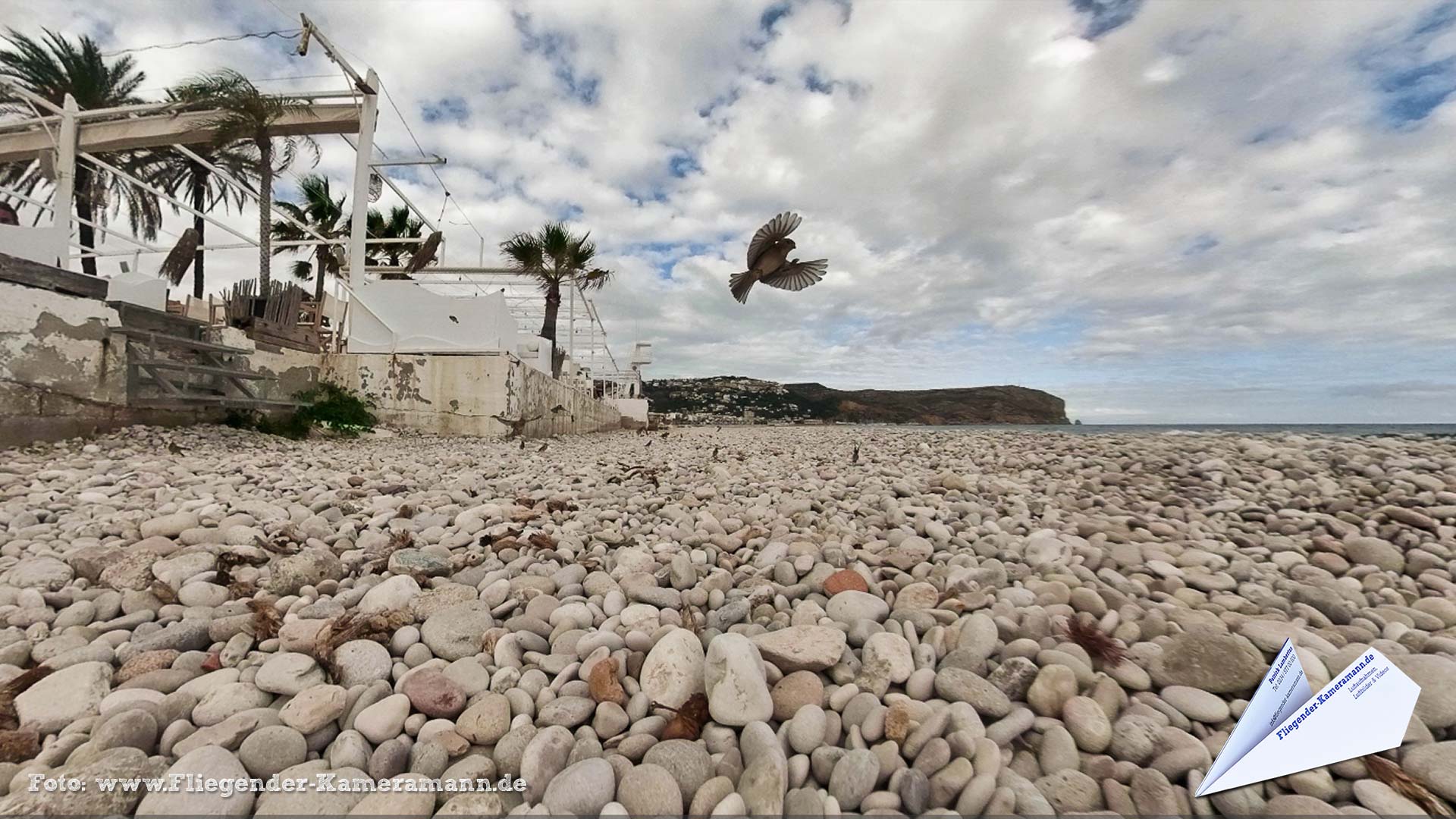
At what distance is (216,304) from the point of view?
9914 millimetres

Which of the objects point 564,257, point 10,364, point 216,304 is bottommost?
point 10,364

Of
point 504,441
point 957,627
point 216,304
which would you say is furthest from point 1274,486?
point 216,304

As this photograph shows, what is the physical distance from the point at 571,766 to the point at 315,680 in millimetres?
829

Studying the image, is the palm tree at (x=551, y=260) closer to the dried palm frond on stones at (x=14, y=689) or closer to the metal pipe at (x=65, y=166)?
the metal pipe at (x=65, y=166)

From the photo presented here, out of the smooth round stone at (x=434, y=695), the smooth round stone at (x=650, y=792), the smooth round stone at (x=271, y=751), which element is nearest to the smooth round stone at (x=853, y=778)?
the smooth round stone at (x=650, y=792)

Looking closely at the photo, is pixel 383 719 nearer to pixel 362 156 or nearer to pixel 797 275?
pixel 797 275

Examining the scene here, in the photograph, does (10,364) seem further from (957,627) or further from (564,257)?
(564,257)

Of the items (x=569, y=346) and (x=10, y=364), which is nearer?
(x=10, y=364)

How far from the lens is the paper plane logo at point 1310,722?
3.89ft

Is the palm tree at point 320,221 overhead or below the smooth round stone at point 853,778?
overhead

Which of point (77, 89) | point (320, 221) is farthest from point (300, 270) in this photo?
point (77, 89)

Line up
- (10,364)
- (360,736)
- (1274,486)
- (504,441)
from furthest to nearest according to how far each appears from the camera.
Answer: (504,441), (10,364), (1274,486), (360,736)

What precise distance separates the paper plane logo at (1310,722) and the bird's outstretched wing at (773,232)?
6.87 meters

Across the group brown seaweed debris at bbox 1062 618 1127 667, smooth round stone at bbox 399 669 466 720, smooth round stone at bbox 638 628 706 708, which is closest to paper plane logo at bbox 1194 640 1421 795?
brown seaweed debris at bbox 1062 618 1127 667
